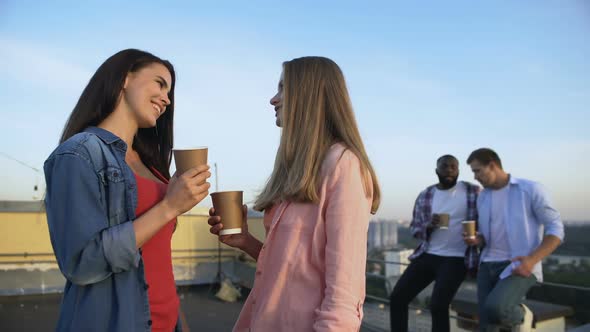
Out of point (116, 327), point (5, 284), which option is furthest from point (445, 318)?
point (5, 284)

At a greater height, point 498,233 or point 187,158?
point 187,158

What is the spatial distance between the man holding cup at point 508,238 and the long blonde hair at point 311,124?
2456mm

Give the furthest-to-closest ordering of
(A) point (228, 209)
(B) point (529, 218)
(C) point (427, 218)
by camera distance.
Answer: (C) point (427, 218)
(B) point (529, 218)
(A) point (228, 209)

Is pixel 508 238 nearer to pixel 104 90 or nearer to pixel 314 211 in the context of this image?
pixel 314 211

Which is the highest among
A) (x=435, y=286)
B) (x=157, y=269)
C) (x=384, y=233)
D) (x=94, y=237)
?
(x=94, y=237)

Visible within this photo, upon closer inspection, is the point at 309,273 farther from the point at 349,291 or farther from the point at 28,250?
the point at 28,250

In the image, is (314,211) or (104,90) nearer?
(314,211)

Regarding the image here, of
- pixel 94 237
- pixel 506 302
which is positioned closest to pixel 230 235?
pixel 94 237

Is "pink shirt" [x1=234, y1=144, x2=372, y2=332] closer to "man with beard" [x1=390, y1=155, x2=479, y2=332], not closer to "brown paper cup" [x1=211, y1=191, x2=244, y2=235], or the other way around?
"brown paper cup" [x1=211, y1=191, x2=244, y2=235]

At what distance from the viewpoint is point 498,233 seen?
3.91 metres

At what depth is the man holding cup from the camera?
3543 millimetres

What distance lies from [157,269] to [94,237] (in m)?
0.36

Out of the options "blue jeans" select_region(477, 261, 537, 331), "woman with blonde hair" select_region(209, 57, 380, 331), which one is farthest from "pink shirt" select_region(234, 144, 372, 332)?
"blue jeans" select_region(477, 261, 537, 331)

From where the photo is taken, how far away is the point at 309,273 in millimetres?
1455
